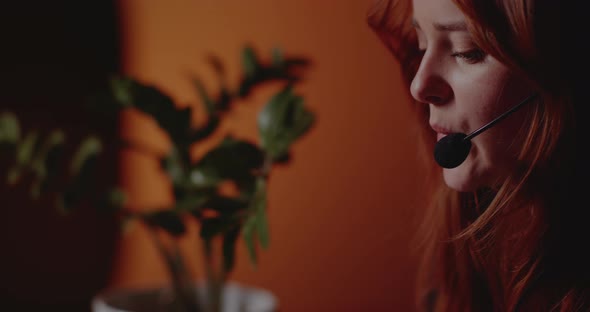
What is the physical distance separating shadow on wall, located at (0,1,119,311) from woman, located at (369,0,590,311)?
806 mm

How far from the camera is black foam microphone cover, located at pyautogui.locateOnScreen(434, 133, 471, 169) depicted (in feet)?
1.87

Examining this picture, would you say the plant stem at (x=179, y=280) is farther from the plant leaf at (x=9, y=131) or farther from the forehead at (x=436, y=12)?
the forehead at (x=436, y=12)

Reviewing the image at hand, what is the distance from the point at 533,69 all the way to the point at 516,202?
0.54ft

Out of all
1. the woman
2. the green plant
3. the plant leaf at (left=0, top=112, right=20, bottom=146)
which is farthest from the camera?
the plant leaf at (left=0, top=112, right=20, bottom=146)

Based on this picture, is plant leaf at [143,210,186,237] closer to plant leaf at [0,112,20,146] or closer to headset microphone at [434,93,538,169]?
plant leaf at [0,112,20,146]

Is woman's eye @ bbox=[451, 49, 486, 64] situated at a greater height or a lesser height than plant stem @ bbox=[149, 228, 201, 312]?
greater

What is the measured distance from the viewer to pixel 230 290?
1.04m

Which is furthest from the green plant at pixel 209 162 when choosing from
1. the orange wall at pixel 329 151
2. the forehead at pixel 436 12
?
the forehead at pixel 436 12

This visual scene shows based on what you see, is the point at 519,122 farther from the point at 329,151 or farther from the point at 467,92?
the point at 329,151

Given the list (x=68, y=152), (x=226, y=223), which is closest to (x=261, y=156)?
(x=226, y=223)

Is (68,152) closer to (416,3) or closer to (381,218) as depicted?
(381,218)

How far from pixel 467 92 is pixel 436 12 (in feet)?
0.26

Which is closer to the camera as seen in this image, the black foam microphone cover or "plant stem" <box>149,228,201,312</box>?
the black foam microphone cover

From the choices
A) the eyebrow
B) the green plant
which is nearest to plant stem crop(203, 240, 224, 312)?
the green plant
